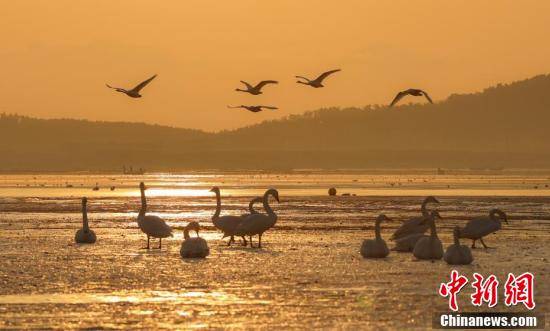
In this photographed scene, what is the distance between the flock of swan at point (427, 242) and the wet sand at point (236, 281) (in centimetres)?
34

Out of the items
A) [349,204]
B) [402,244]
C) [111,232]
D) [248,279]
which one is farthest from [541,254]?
[349,204]

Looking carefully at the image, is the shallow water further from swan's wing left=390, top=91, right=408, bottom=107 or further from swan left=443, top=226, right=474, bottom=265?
swan's wing left=390, top=91, right=408, bottom=107

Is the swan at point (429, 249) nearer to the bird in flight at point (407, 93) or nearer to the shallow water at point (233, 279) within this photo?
the shallow water at point (233, 279)

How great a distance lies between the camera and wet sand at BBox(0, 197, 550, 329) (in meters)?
20.3

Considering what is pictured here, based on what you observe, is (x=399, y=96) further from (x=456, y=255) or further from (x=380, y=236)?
(x=456, y=255)

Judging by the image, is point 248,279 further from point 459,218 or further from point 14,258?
point 459,218

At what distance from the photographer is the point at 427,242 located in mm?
29516

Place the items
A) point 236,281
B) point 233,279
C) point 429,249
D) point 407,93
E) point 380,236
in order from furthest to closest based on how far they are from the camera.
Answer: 1. point 407,93
2. point 380,236
3. point 429,249
4. point 233,279
5. point 236,281

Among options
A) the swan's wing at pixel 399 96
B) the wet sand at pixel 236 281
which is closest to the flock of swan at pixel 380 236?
the wet sand at pixel 236 281

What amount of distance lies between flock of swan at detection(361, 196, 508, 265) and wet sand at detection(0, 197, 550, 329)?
0.34 meters

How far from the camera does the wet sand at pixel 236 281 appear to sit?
20.3 meters

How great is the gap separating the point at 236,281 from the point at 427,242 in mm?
6082

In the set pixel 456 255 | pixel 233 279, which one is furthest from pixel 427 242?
pixel 233 279

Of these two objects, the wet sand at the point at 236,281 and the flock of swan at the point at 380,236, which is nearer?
the wet sand at the point at 236,281
